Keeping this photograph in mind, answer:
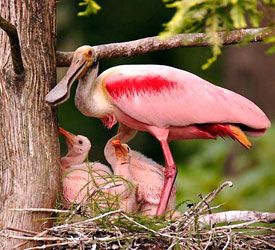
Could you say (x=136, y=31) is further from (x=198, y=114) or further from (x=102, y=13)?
(x=198, y=114)

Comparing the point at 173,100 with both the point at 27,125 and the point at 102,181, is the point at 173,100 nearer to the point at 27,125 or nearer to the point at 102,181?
the point at 102,181

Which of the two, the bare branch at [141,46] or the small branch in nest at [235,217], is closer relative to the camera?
the small branch in nest at [235,217]

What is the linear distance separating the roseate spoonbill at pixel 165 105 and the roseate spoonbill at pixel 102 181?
0.19m

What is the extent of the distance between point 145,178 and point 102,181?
0.42 m

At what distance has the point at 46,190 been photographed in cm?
850

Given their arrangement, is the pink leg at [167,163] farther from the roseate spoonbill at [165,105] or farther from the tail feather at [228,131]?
the tail feather at [228,131]

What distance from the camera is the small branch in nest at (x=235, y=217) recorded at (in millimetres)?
8445

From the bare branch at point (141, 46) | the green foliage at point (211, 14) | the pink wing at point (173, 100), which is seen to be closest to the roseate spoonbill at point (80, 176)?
the pink wing at point (173, 100)

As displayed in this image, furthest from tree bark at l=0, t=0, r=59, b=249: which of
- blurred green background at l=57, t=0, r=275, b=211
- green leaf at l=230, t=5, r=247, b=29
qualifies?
blurred green background at l=57, t=0, r=275, b=211

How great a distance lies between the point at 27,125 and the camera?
334 inches

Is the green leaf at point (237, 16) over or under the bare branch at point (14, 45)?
over

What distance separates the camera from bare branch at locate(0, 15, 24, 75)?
809 cm

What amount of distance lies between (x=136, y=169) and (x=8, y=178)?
3.56 ft

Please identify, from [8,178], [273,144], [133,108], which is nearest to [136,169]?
[133,108]
